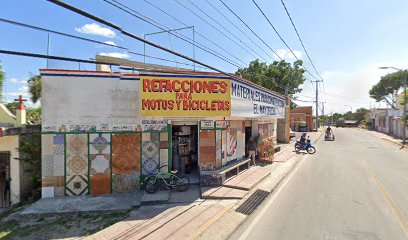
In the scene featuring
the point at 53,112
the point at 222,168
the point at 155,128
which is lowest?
A: the point at 222,168

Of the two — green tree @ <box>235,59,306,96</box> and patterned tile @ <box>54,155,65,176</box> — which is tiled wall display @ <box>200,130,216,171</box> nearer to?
patterned tile @ <box>54,155,65,176</box>

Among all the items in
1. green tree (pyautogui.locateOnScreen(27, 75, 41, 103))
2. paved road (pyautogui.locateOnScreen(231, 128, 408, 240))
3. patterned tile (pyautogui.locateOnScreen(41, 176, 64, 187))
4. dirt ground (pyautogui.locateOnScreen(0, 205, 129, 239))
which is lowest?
dirt ground (pyautogui.locateOnScreen(0, 205, 129, 239))

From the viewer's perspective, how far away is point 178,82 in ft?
33.4

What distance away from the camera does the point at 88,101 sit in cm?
1025

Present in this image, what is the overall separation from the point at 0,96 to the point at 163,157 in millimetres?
14655

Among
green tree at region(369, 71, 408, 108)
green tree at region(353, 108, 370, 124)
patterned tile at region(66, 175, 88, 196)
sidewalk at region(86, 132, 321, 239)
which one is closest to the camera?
sidewalk at region(86, 132, 321, 239)

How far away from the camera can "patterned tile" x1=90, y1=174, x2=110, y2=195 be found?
1030 cm

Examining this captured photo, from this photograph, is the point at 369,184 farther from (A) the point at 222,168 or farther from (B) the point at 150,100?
(B) the point at 150,100

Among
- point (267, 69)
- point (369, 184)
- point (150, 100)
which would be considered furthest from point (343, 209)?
point (267, 69)

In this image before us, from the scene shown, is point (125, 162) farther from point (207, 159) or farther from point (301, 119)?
point (301, 119)

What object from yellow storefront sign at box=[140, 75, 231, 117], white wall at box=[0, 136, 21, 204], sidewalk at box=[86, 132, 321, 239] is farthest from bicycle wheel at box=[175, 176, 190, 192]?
white wall at box=[0, 136, 21, 204]

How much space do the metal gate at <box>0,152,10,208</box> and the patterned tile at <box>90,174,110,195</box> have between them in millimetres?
3689

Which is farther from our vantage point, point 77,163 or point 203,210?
point 77,163

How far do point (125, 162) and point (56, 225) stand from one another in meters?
3.52
